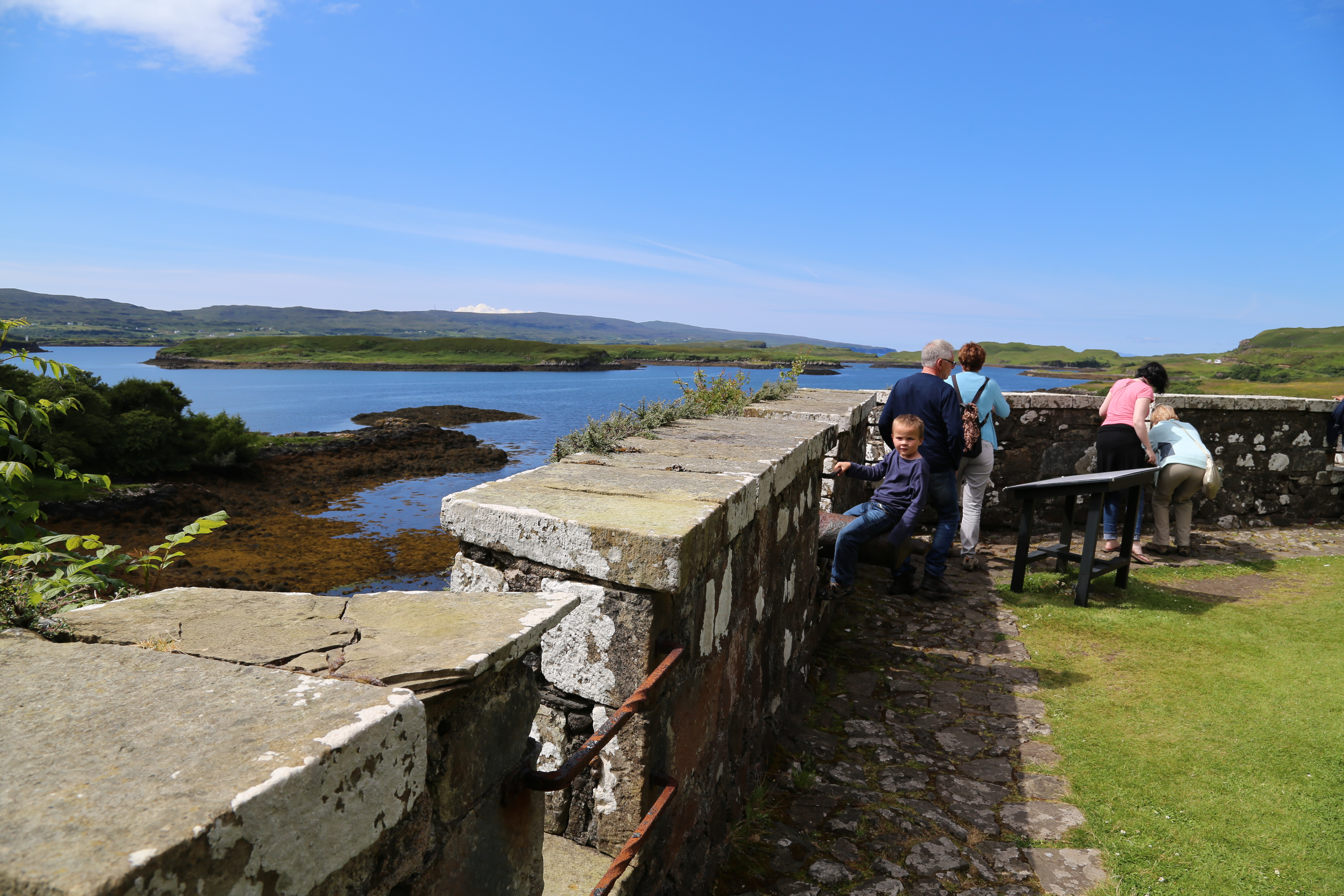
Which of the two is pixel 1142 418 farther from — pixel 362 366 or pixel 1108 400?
pixel 362 366

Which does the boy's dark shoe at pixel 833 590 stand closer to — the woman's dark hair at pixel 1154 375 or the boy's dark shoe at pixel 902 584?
the boy's dark shoe at pixel 902 584

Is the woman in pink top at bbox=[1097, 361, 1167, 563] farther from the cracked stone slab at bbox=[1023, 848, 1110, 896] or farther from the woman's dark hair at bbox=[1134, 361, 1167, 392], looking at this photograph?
the cracked stone slab at bbox=[1023, 848, 1110, 896]

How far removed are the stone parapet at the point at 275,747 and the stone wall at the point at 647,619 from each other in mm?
481

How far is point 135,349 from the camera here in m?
103

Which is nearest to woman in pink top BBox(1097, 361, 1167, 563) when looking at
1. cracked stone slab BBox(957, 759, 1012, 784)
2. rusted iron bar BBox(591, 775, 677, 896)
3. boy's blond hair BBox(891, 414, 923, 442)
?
boy's blond hair BBox(891, 414, 923, 442)

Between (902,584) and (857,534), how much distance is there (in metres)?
1.57

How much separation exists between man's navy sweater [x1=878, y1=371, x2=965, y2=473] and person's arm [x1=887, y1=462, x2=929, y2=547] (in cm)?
99

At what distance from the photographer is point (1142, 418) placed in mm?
7254

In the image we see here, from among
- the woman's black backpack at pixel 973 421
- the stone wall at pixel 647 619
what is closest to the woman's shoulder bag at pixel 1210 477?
the woman's black backpack at pixel 973 421

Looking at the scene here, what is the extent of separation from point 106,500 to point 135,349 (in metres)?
105

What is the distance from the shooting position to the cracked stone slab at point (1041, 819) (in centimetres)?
316

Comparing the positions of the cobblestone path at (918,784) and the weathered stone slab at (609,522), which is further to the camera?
the cobblestone path at (918,784)

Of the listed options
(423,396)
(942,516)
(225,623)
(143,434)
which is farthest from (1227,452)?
(423,396)

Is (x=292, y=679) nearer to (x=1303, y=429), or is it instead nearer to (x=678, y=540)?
(x=678, y=540)
